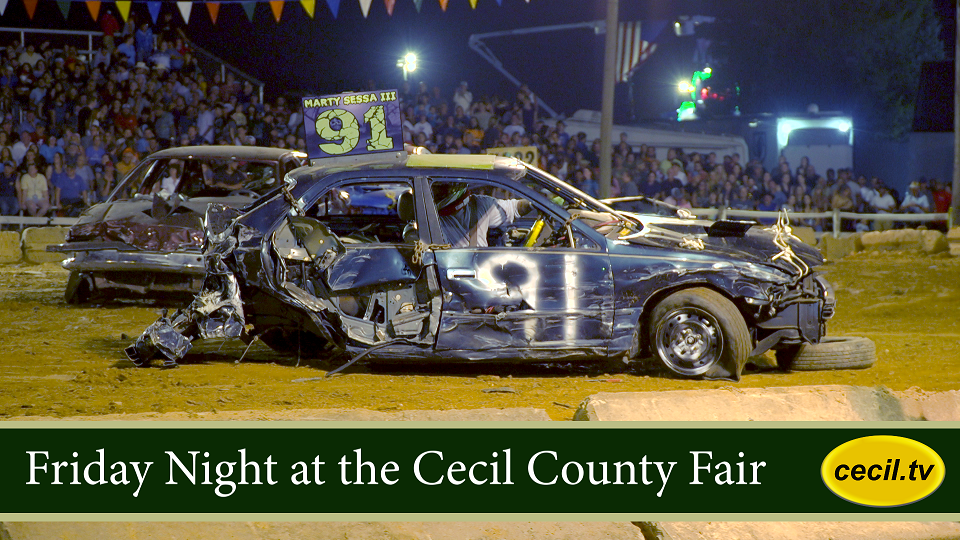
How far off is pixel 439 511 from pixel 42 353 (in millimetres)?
5419

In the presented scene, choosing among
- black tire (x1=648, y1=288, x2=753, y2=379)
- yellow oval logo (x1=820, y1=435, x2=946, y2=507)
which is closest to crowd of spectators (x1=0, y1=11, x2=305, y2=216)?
black tire (x1=648, y1=288, x2=753, y2=379)

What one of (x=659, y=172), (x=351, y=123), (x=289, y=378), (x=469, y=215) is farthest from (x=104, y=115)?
(x=469, y=215)

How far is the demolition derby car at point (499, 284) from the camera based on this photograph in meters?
6.91

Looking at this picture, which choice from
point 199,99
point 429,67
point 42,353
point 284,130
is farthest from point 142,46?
point 42,353

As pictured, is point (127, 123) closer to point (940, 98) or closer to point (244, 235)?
point (244, 235)

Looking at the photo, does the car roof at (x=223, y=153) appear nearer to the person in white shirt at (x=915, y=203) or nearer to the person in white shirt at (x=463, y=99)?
the person in white shirt at (x=463, y=99)

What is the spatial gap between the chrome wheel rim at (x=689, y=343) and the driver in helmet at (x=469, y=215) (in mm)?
1338

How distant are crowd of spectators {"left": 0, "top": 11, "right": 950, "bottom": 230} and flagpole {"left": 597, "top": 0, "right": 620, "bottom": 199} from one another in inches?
80.2

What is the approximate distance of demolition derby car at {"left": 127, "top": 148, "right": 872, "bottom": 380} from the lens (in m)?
6.91

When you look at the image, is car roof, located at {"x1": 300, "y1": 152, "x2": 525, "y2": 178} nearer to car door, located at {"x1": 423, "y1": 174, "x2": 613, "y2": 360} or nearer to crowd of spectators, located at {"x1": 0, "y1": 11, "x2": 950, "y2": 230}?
car door, located at {"x1": 423, "y1": 174, "x2": 613, "y2": 360}

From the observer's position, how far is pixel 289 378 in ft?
23.5

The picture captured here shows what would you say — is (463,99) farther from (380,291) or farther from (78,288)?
(380,291)

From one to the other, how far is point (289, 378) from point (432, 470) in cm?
341

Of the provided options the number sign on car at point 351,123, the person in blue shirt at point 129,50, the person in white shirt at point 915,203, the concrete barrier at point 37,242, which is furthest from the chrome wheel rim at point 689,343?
the person in blue shirt at point 129,50
